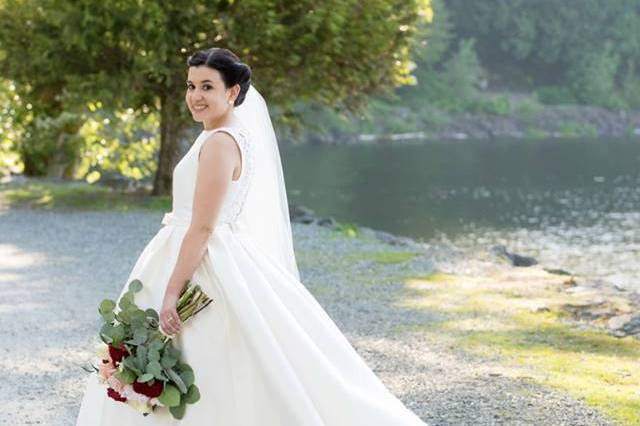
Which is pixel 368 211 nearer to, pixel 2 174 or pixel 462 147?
pixel 2 174

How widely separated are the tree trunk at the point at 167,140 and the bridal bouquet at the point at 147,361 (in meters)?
13.2

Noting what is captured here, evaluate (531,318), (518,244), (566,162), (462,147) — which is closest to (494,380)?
(531,318)

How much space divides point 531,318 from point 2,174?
52.9ft

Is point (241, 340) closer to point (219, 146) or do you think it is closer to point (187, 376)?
point (187, 376)

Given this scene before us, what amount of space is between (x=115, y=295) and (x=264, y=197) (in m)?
6.16

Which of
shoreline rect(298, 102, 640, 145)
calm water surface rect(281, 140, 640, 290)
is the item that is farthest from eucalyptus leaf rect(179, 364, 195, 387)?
shoreline rect(298, 102, 640, 145)

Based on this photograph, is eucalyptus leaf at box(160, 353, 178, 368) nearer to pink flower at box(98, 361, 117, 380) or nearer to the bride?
the bride

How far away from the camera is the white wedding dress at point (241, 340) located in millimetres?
4707

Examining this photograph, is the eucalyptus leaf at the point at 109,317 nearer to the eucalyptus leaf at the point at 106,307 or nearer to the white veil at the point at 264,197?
the eucalyptus leaf at the point at 106,307

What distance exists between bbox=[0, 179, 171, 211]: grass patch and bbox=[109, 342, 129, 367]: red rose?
43.1 feet

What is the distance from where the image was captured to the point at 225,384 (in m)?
4.73

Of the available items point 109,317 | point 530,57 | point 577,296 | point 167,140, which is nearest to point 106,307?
point 109,317

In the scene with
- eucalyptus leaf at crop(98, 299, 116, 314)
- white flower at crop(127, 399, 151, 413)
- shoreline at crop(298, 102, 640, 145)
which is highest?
eucalyptus leaf at crop(98, 299, 116, 314)

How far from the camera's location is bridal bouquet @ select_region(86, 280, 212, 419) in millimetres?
4637
